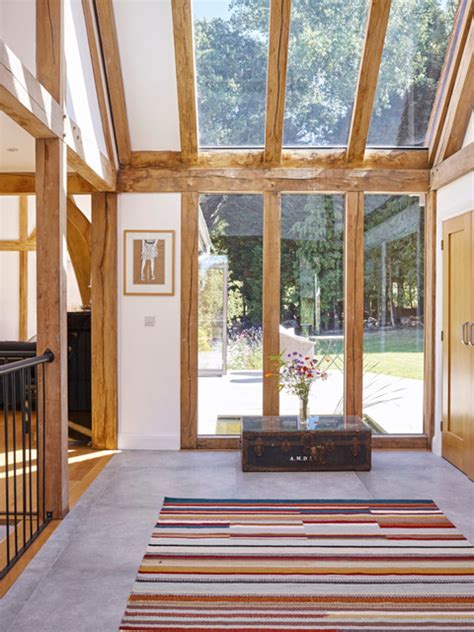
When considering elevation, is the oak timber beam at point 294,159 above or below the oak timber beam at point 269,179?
above

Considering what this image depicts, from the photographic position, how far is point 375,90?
514cm

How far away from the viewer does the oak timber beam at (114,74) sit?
4.64m

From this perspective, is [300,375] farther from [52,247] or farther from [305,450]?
[52,247]

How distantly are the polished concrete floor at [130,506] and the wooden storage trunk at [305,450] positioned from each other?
10cm

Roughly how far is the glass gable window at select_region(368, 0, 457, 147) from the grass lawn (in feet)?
5.63

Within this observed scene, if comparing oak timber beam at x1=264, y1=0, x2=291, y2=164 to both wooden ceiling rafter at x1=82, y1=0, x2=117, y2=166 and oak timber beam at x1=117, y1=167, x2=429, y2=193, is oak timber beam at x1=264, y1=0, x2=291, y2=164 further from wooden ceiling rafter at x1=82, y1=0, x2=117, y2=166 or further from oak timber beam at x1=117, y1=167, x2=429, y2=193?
wooden ceiling rafter at x1=82, y1=0, x2=117, y2=166

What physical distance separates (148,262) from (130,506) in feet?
7.67

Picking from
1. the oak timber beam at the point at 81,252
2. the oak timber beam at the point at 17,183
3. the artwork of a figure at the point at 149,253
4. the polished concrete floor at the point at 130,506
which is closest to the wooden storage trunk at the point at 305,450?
the polished concrete floor at the point at 130,506

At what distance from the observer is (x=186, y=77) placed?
4.97 m

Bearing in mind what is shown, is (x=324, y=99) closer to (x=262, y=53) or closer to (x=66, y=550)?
(x=262, y=53)

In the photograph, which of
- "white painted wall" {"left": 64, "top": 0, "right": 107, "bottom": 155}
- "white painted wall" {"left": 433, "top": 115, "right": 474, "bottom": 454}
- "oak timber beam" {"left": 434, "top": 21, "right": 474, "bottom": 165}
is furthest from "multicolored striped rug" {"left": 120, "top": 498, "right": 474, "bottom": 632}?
"oak timber beam" {"left": 434, "top": 21, "right": 474, "bottom": 165}

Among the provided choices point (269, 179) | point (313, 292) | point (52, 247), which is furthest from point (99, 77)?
point (313, 292)

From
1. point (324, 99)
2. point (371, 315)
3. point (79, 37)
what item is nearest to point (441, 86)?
point (324, 99)

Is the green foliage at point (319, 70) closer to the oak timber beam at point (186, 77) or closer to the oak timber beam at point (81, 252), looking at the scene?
the oak timber beam at point (186, 77)
